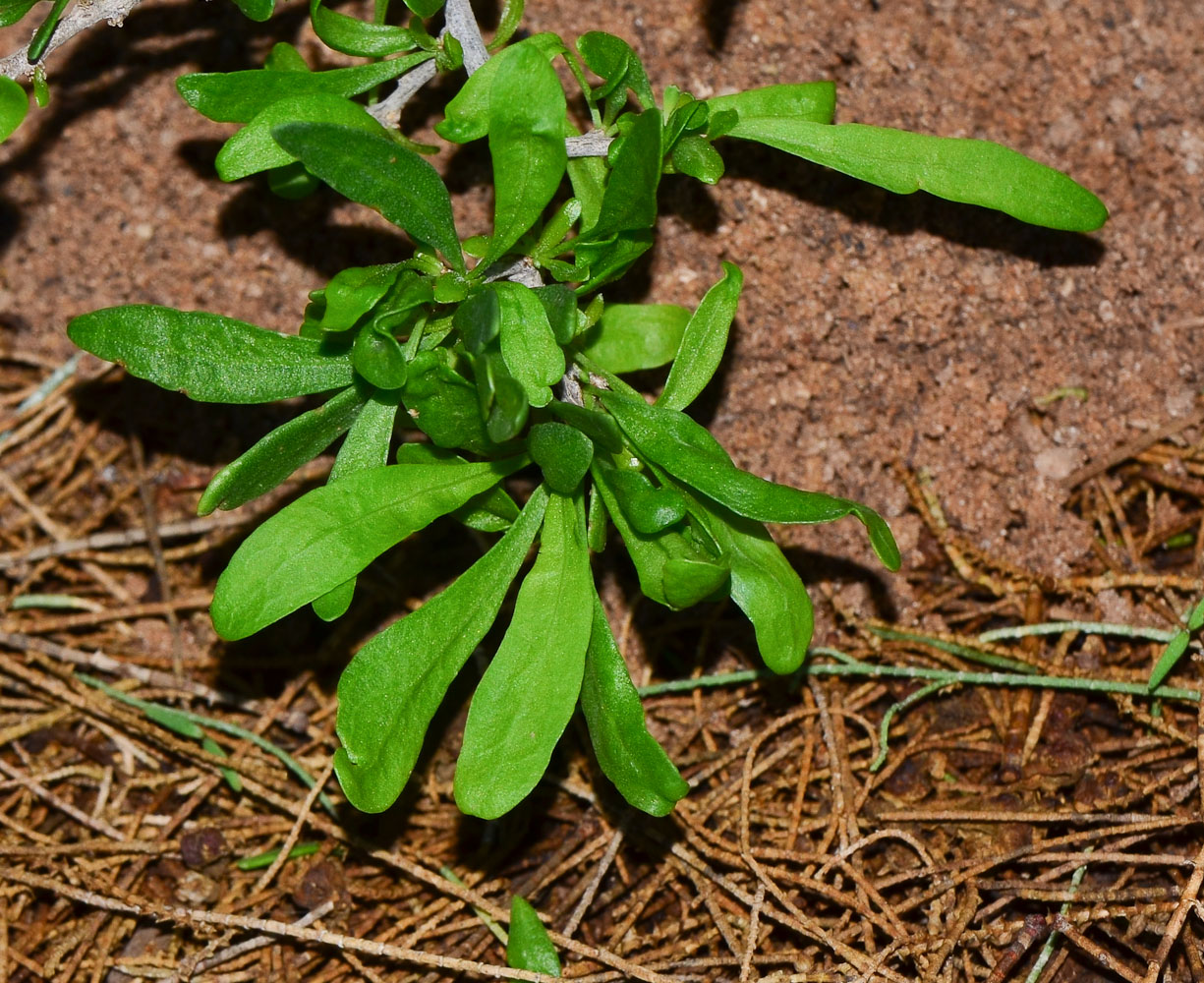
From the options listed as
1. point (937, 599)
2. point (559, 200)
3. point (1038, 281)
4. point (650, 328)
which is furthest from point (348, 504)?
point (1038, 281)

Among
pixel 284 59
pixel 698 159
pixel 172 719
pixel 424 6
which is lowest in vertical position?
pixel 172 719

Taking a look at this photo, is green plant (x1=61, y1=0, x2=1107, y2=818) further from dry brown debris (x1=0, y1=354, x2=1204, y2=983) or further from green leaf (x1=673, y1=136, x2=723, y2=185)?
dry brown debris (x1=0, y1=354, x2=1204, y2=983)

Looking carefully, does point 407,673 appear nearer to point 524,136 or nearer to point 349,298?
point 349,298

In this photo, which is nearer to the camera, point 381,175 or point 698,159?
point 381,175

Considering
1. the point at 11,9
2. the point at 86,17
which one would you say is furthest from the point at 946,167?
the point at 11,9

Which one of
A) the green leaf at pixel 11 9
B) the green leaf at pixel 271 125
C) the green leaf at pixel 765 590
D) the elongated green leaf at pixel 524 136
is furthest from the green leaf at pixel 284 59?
the green leaf at pixel 765 590

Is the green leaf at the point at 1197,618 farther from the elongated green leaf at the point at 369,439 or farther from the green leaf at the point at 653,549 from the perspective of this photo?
the elongated green leaf at the point at 369,439
